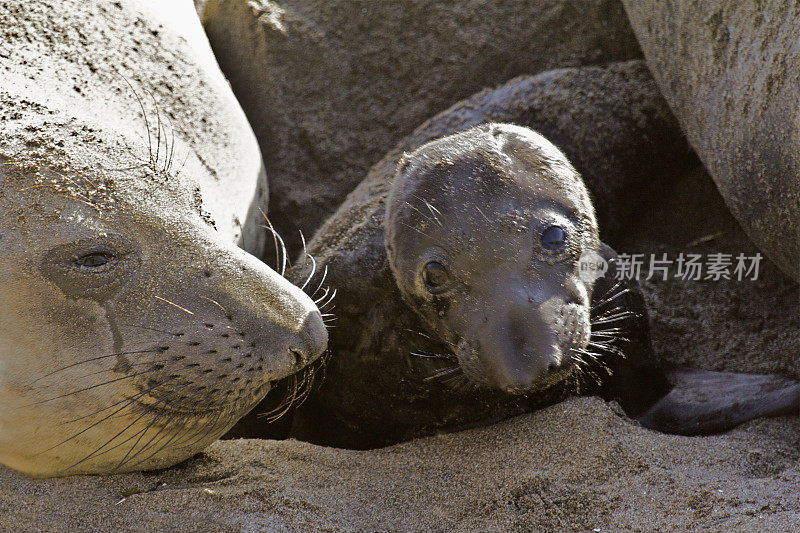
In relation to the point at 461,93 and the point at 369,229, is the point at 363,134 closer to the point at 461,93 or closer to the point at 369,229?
the point at 461,93

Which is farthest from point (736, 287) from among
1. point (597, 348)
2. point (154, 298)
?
point (154, 298)

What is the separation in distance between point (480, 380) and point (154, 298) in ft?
3.62

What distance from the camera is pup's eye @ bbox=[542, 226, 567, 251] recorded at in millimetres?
3036

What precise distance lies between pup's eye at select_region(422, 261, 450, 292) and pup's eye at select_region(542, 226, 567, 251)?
0.37 m

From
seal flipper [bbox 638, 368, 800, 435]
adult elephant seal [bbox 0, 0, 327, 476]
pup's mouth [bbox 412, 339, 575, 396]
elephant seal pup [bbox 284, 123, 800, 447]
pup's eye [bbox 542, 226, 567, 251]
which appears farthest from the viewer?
seal flipper [bbox 638, 368, 800, 435]

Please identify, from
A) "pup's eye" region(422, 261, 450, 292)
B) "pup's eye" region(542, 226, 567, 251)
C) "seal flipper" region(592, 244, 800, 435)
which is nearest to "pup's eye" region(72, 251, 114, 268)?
"pup's eye" region(422, 261, 450, 292)

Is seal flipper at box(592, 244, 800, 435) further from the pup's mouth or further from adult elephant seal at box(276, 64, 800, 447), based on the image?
the pup's mouth

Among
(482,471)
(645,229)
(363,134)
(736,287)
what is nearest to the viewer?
(482,471)

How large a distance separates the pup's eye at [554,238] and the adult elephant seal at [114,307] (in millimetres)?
902

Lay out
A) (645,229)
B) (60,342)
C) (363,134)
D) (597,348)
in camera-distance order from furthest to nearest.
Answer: (363,134), (645,229), (597,348), (60,342)

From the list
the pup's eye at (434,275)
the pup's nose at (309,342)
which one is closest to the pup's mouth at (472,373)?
the pup's eye at (434,275)

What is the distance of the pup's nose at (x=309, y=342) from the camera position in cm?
253

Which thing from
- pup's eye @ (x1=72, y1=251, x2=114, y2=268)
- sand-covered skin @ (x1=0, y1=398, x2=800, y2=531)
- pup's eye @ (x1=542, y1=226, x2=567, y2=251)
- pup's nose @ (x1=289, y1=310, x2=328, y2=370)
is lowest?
sand-covered skin @ (x1=0, y1=398, x2=800, y2=531)

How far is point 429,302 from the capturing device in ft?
10.3
